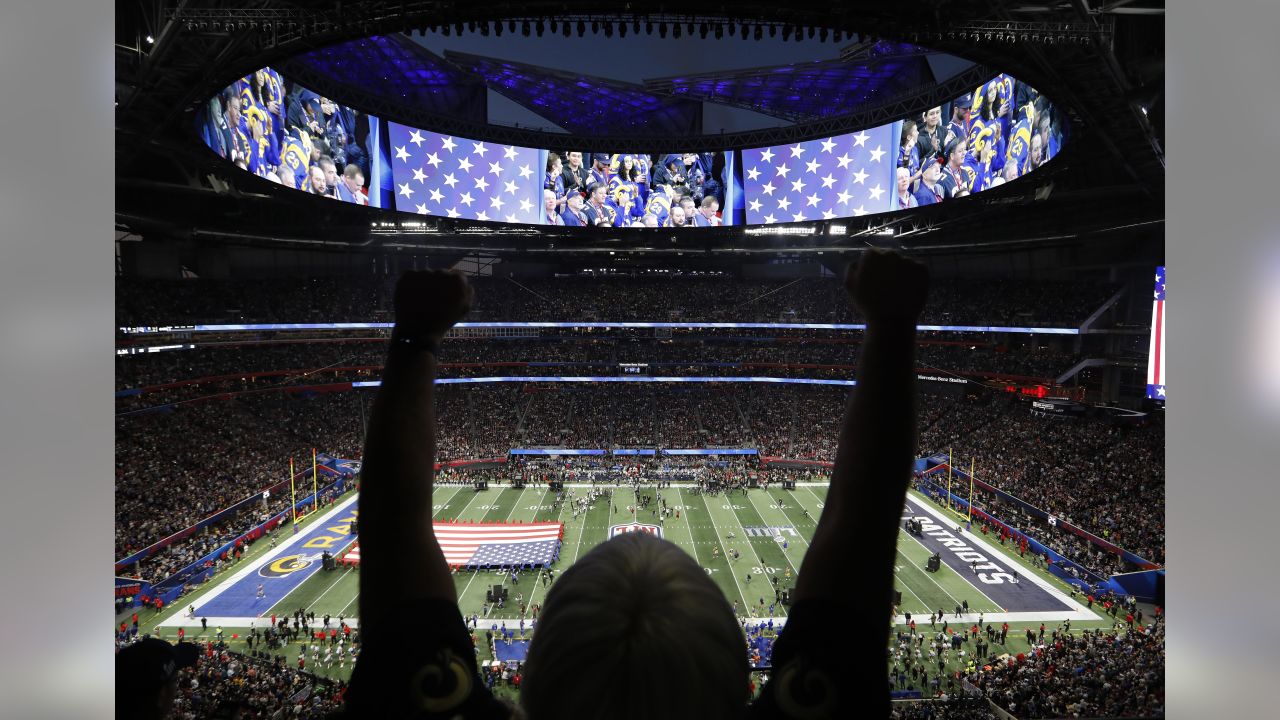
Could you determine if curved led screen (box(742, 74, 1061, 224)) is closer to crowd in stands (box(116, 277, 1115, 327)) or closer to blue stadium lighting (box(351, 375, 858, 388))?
crowd in stands (box(116, 277, 1115, 327))

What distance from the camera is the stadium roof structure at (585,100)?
3238 centimetres

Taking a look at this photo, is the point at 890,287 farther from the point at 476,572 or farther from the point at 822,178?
the point at 822,178

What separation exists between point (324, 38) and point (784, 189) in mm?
27742

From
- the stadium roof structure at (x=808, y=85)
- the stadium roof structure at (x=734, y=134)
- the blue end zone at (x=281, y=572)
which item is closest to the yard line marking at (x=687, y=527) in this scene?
the blue end zone at (x=281, y=572)

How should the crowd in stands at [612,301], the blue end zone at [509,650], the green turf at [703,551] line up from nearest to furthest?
the blue end zone at [509,650] → the green turf at [703,551] → the crowd in stands at [612,301]

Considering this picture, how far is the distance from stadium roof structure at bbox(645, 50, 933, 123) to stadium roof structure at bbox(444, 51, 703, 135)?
2.02 metres

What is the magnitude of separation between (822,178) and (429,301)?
36.1m

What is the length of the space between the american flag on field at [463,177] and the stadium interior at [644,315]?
0.71 feet

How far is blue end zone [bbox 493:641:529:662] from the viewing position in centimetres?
1480

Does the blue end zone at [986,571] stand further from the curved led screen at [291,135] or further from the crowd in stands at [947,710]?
the curved led screen at [291,135]

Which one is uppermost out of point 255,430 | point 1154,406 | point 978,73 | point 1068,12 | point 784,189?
point 978,73

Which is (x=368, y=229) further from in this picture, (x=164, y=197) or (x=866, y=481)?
(x=866, y=481)

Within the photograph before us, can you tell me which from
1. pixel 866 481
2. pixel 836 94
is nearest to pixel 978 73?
pixel 836 94

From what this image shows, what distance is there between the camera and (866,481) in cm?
125
